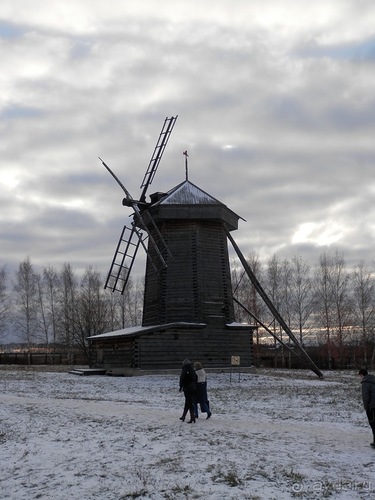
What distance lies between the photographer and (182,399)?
63.0 ft

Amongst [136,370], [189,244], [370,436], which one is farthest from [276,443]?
[189,244]

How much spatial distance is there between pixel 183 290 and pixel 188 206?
16.9 ft

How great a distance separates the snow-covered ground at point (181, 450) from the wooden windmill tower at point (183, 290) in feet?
39.4

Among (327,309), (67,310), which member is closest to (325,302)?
(327,309)

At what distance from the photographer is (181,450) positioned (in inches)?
401

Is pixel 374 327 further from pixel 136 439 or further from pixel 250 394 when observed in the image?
pixel 136 439

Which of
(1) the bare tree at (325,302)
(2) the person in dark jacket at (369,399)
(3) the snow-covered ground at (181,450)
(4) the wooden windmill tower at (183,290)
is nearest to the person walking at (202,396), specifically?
(3) the snow-covered ground at (181,450)

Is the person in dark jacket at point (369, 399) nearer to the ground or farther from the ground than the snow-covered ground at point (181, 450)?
farther from the ground

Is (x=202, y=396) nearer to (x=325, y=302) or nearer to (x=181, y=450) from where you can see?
(x=181, y=450)

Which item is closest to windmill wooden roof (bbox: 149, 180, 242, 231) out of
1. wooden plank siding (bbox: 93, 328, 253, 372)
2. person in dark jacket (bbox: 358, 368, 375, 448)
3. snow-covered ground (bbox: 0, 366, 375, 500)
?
wooden plank siding (bbox: 93, 328, 253, 372)

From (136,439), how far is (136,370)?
61.8 feet

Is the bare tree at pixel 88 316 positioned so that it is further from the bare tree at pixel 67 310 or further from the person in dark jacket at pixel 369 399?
the person in dark jacket at pixel 369 399

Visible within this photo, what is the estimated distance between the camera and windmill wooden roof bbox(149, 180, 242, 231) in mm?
32375

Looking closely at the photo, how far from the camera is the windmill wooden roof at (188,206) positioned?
32375 millimetres
